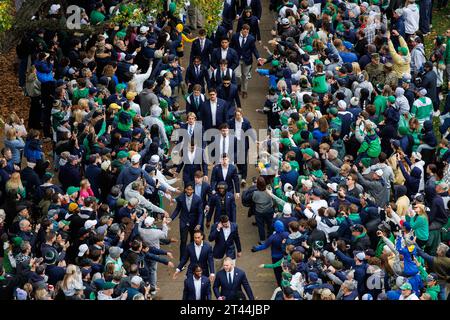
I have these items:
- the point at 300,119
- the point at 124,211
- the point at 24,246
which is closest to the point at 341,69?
the point at 300,119

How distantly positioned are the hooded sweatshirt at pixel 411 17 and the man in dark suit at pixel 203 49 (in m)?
5.40

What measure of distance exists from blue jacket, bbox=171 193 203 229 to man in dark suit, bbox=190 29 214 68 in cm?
605

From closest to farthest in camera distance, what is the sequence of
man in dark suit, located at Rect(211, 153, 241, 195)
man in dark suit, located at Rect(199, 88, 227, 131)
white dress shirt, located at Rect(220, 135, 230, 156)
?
man in dark suit, located at Rect(211, 153, 241, 195) → white dress shirt, located at Rect(220, 135, 230, 156) → man in dark suit, located at Rect(199, 88, 227, 131)

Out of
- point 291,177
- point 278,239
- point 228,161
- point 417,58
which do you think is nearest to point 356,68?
point 417,58

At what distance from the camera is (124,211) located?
20.1 metres

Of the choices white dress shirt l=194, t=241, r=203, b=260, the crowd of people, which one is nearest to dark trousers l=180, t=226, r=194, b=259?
the crowd of people

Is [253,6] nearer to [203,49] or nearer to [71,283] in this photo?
[203,49]

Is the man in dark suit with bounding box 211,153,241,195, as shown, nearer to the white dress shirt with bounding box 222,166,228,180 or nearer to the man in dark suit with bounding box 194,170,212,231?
the white dress shirt with bounding box 222,166,228,180

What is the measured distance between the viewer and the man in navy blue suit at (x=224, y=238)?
20156mm

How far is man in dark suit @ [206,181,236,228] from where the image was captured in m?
21.0

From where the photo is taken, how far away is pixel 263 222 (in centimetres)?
2186

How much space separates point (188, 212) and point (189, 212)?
0.02 metres

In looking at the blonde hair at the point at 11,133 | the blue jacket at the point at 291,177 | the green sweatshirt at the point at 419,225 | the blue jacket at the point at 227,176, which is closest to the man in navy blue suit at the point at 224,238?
the blue jacket at the point at 227,176

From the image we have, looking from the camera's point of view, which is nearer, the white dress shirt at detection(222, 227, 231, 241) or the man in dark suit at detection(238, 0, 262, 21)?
the white dress shirt at detection(222, 227, 231, 241)
